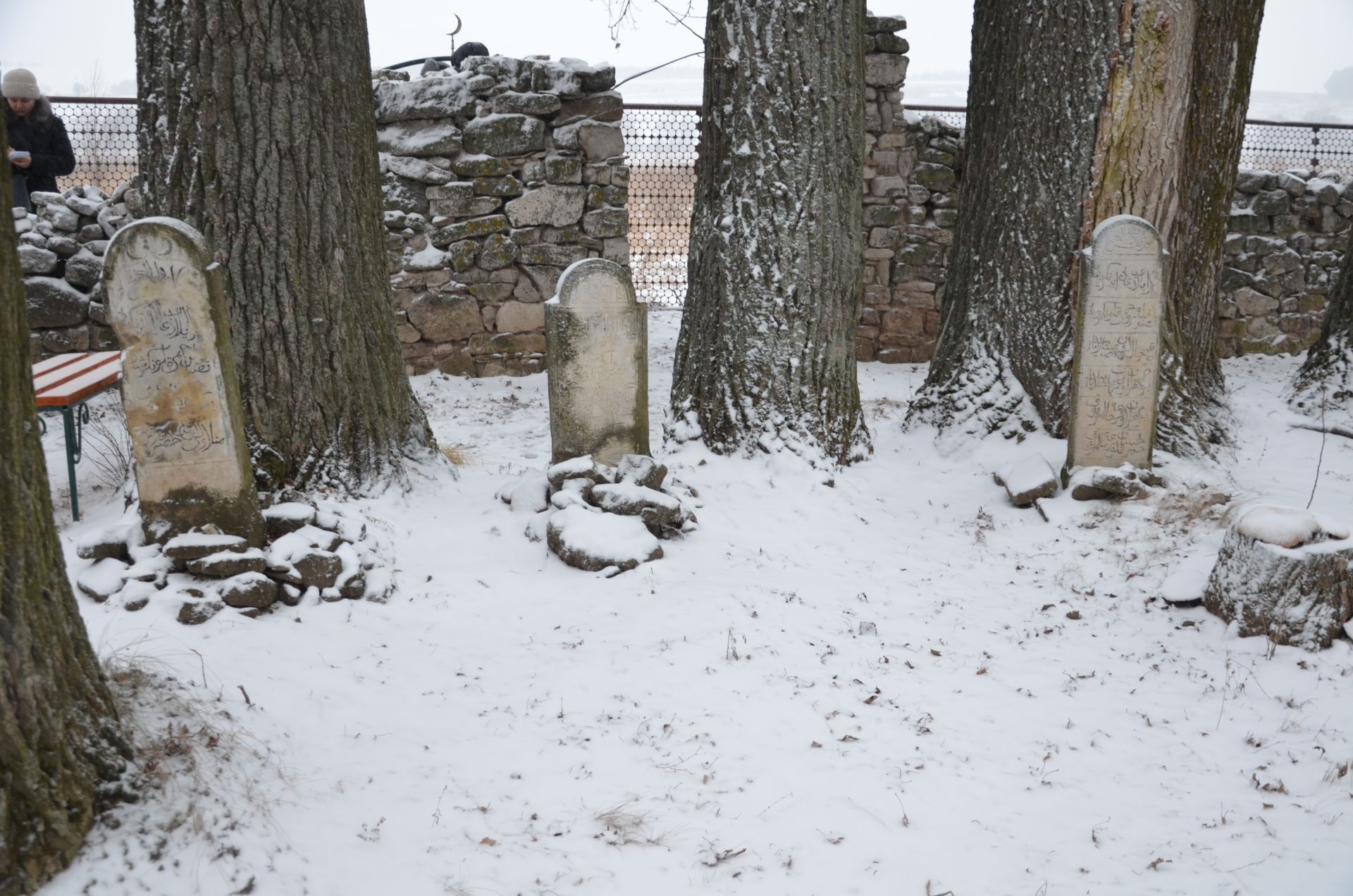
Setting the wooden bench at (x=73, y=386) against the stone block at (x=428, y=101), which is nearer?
the wooden bench at (x=73, y=386)

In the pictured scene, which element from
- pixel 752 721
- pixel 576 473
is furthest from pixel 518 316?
pixel 752 721

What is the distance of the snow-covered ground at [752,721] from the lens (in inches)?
98.9

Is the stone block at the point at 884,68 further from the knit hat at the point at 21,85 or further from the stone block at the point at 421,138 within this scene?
the knit hat at the point at 21,85

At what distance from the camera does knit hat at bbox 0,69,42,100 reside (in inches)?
272

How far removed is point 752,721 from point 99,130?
9.57 m

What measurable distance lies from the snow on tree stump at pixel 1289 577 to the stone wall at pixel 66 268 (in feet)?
23.8

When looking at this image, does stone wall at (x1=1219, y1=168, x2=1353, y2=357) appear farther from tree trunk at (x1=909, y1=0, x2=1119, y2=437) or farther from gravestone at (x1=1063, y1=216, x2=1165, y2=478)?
gravestone at (x1=1063, y1=216, x2=1165, y2=478)

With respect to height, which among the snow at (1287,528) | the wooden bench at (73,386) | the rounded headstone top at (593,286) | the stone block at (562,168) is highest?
the stone block at (562,168)

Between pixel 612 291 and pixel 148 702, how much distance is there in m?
2.94

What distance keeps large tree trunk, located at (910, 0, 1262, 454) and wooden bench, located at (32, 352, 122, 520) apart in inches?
191

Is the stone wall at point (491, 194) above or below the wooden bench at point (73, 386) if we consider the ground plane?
above

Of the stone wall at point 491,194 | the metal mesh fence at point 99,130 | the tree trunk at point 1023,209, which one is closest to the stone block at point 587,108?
the stone wall at point 491,194

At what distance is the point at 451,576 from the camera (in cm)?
420

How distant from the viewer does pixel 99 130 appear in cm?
941
